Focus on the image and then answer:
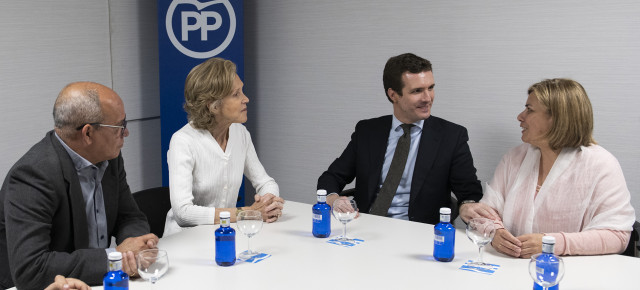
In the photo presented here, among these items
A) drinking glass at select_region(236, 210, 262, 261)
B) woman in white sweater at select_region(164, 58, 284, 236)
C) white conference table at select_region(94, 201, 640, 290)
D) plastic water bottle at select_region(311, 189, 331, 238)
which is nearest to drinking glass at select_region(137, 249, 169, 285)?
white conference table at select_region(94, 201, 640, 290)

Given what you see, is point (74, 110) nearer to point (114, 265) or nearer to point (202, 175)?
point (114, 265)

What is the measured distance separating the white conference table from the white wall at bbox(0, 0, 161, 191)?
6.22 ft

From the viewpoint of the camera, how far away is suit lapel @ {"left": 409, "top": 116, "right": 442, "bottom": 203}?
10.6ft

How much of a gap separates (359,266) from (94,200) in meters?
1.04

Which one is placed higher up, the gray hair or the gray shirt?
the gray hair

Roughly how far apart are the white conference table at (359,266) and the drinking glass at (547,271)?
14 centimetres

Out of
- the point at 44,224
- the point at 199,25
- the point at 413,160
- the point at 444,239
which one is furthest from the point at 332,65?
the point at 44,224

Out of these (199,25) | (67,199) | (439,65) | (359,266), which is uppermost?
(199,25)

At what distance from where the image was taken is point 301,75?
4.54 meters

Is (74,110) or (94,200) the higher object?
(74,110)

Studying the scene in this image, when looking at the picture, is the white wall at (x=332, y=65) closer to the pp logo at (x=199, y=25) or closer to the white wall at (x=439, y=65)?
the white wall at (x=439, y=65)

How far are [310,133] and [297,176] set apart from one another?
0.36 metres

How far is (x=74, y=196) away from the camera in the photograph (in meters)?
2.17

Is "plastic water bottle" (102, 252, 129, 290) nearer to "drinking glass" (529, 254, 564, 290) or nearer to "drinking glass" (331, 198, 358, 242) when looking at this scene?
"drinking glass" (331, 198, 358, 242)
